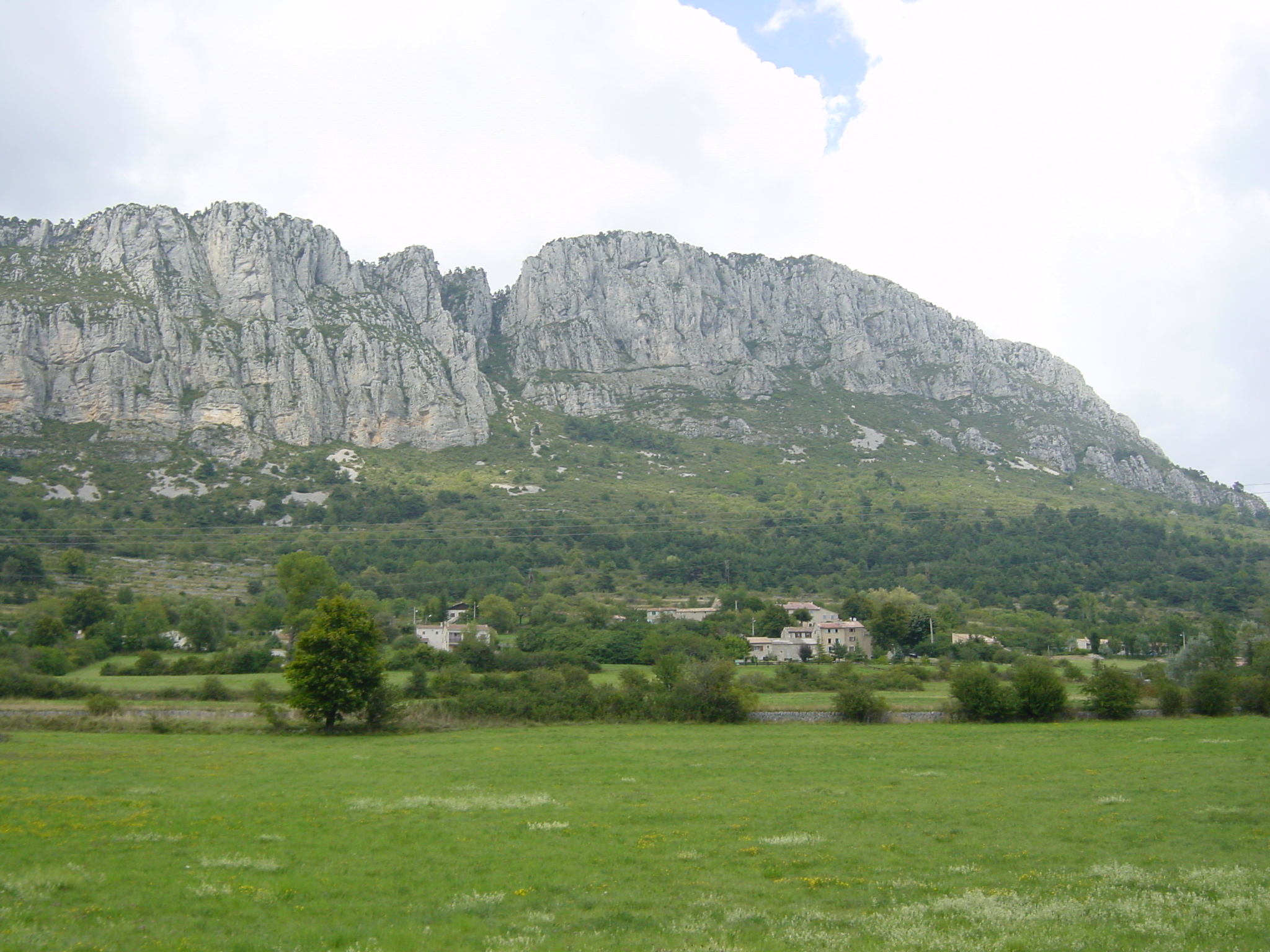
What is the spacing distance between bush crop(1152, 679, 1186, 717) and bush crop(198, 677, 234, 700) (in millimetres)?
58833

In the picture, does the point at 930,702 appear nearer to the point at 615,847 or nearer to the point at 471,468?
the point at 615,847

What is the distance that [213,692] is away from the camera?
5259cm

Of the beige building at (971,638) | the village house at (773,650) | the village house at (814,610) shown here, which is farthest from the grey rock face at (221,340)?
the beige building at (971,638)

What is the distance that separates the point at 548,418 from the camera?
183m

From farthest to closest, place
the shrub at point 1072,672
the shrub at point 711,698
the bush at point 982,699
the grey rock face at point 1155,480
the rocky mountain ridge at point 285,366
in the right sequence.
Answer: the grey rock face at point 1155,480, the rocky mountain ridge at point 285,366, the shrub at point 1072,672, the shrub at point 711,698, the bush at point 982,699

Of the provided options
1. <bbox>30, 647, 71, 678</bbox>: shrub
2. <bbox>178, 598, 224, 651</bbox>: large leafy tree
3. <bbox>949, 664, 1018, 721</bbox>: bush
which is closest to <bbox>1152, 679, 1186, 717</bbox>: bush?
<bbox>949, 664, 1018, 721</bbox>: bush

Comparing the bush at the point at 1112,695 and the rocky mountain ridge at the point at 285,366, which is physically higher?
the rocky mountain ridge at the point at 285,366

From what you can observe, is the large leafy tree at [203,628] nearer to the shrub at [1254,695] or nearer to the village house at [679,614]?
the village house at [679,614]

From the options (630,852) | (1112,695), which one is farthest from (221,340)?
(630,852)

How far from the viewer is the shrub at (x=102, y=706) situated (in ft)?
145

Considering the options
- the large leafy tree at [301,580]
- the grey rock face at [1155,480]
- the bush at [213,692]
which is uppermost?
the grey rock face at [1155,480]

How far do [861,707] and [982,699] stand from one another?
23.6 feet

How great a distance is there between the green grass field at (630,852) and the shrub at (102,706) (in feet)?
40.4

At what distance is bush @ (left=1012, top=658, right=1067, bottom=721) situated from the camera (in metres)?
49.3
